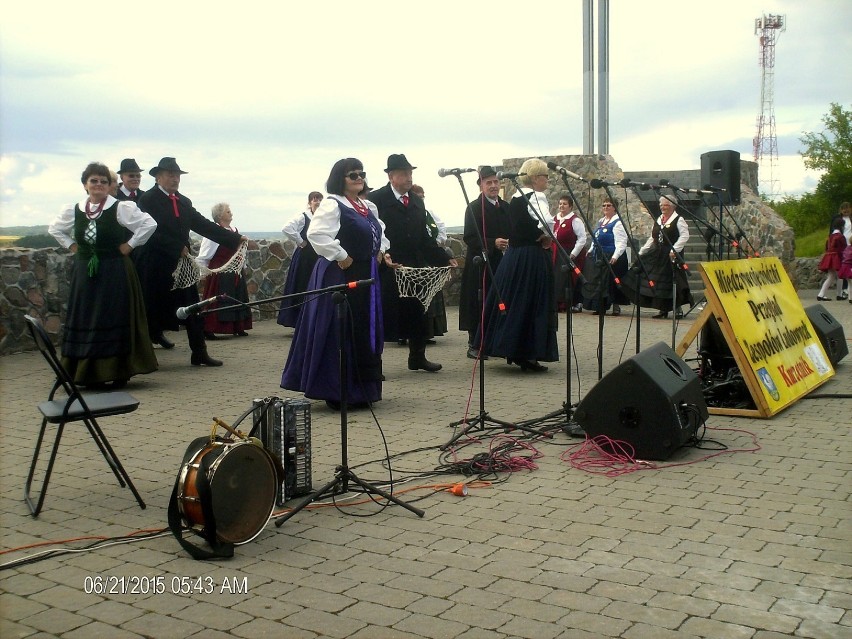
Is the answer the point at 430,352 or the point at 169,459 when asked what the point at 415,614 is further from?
the point at 430,352

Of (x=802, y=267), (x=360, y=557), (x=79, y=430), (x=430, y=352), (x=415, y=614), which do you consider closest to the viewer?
(x=415, y=614)

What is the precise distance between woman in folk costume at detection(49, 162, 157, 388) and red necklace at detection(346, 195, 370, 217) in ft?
6.85

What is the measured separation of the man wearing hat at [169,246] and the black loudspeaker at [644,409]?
4785 mm

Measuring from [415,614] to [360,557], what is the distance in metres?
0.70

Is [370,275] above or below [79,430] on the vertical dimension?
above

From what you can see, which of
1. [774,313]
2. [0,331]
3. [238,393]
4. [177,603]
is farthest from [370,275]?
[0,331]

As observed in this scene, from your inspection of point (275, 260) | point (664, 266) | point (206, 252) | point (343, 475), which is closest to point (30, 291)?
point (206, 252)

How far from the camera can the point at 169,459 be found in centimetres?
596

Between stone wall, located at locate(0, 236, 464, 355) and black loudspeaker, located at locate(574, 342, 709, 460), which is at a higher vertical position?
stone wall, located at locate(0, 236, 464, 355)

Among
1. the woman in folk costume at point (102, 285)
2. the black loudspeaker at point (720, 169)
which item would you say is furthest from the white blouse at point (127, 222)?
the black loudspeaker at point (720, 169)

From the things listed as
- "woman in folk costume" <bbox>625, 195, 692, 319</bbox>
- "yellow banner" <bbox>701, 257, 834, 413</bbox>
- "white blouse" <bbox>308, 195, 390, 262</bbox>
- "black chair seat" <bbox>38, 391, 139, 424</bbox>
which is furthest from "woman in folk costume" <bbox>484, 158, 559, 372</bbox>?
"woman in folk costume" <bbox>625, 195, 692, 319</bbox>

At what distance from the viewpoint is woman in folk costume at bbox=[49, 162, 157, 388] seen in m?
8.16

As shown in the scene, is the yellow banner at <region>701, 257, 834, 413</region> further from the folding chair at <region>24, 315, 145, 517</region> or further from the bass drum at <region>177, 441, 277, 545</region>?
the folding chair at <region>24, 315, 145, 517</region>

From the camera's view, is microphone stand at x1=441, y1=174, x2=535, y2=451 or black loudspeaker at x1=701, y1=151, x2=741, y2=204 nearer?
microphone stand at x1=441, y1=174, x2=535, y2=451
